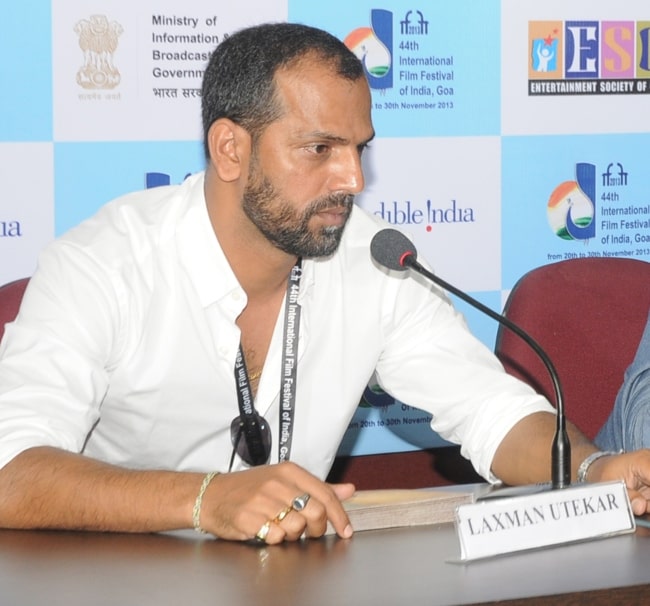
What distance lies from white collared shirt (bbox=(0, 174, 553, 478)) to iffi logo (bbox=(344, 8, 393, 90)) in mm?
725

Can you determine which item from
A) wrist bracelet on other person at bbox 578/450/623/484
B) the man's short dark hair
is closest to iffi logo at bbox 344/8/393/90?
the man's short dark hair

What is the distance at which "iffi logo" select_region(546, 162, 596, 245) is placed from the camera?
3438 mm

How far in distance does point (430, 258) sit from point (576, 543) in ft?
5.67

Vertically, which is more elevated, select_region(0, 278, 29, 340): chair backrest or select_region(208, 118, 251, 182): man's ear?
select_region(208, 118, 251, 182): man's ear

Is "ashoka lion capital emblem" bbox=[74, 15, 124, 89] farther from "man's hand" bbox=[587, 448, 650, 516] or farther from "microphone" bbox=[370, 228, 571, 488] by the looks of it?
"man's hand" bbox=[587, 448, 650, 516]

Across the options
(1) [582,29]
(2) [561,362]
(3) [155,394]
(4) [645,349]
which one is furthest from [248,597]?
(1) [582,29]

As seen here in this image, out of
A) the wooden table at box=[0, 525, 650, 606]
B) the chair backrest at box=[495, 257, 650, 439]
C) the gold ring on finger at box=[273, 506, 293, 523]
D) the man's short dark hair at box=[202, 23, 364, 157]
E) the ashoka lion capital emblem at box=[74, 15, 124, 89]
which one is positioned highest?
the ashoka lion capital emblem at box=[74, 15, 124, 89]

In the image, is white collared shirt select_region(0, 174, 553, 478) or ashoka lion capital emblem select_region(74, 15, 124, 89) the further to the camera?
ashoka lion capital emblem select_region(74, 15, 124, 89)

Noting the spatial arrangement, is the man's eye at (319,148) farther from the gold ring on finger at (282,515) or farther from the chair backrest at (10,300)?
the gold ring on finger at (282,515)

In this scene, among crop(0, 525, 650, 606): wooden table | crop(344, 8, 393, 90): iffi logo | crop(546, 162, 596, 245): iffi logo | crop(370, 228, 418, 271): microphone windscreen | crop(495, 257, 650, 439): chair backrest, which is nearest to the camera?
crop(0, 525, 650, 606): wooden table

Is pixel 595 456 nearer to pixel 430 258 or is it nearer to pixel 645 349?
pixel 645 349

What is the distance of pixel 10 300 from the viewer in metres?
2.36

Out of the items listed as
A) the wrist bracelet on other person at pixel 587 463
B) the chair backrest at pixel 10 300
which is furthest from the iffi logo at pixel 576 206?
the chair backrest at pixel 10 300

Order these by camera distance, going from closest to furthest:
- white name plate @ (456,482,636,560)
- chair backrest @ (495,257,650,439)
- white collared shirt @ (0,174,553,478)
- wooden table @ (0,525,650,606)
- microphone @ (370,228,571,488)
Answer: wooden table @ (0,525,650,606) → white name plate @ (456,482,636,560) → microphone @ (370,228,571,488) → white collared shirt @ (0,174,553,478) → chair backrest @ (495,257,650,439)
